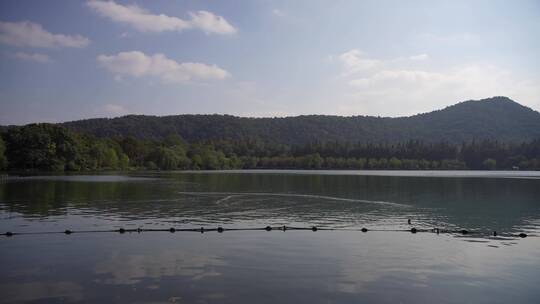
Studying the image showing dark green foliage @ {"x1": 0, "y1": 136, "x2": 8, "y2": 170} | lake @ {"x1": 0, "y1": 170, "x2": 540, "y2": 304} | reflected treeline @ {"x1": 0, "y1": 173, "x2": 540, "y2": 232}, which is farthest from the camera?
dark green foliage @ {"x1": 0, "y1": 136, "x2": 8, "y2": 170}

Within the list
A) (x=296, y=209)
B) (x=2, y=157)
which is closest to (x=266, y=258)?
(x=296, y=209)

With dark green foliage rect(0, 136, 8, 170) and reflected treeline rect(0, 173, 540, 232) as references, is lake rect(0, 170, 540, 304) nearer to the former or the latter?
reflected treeline rect(0, 173, 540, 232)

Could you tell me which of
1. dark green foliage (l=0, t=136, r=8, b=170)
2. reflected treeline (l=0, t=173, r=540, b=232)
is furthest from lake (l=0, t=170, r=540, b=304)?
dark green foliage (l=0, t=136, r=8, b=170)

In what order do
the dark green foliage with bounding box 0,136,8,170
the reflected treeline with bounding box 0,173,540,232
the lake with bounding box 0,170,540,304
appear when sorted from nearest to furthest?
the lake with bounding box 0,170,540,304
the reflected treeline with bounding box 0,173,540,232
the dark green foliage with bounding box 0,136,8,170

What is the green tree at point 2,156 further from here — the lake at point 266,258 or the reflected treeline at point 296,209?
the lake at point 266,258

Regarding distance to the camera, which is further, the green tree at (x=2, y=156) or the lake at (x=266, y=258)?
the green tree at (x=2, y=156)

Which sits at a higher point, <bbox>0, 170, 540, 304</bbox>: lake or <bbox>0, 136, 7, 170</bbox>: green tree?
<bbox>0, 136, 7, 170</bbox>: green tree

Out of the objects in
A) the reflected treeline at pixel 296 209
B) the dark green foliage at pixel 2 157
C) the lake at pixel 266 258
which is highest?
the dark green foliage at pixel 2 157

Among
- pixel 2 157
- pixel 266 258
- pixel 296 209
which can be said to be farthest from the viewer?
pixel 2 157

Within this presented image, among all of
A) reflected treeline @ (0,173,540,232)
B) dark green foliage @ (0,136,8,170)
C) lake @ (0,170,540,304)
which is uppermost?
dark green foliage @ (0,136,8,170)

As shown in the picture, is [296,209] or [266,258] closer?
[266,258]

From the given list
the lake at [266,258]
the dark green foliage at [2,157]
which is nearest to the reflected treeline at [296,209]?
the lake at [266,258]

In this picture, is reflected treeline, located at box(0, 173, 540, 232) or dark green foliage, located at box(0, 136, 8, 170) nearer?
reflected treeline, located at box(0, 173, 540, 232)

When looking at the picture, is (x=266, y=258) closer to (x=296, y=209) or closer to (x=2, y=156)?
(x=296, y=209)
